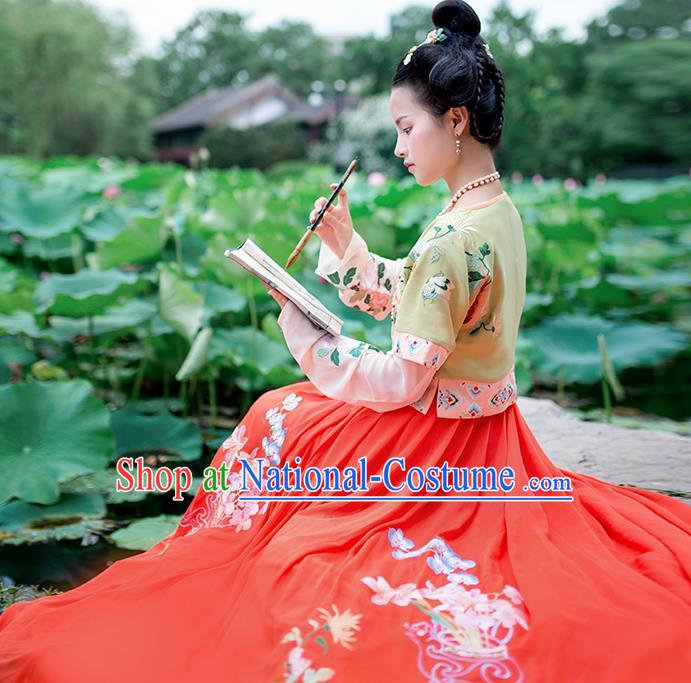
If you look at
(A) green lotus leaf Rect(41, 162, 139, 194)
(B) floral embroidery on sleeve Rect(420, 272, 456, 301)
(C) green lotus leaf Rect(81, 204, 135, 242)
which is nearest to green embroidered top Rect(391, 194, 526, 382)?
(B) floral embroidery on sleeve Rect(420, 272, 456, 301)

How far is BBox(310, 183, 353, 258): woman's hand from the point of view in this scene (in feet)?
5.35

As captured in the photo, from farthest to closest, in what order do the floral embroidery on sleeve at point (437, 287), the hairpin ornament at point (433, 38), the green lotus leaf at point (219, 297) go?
the green lotus leaf at point (219, 297)
the hairpin ornament at point (433, 38)
the floral embroidery on sleeve at point (437, 287)

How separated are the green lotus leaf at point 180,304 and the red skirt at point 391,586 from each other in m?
1.34

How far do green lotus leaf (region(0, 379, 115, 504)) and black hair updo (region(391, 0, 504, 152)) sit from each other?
1318 mm

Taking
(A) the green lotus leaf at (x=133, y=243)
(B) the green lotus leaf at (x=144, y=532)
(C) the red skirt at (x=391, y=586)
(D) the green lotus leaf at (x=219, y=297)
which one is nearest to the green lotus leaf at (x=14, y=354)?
(A) the green lotus leaf at (x=133, y=243)

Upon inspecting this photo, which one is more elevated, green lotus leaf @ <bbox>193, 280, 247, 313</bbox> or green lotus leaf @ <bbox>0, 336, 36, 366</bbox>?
green lotus leaf @ <bbox>193, 280, 247, 313</bbox>

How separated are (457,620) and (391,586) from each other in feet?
0.34

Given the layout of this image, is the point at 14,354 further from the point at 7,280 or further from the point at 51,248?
the point at 51,248

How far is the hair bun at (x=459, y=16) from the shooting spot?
4.58ft

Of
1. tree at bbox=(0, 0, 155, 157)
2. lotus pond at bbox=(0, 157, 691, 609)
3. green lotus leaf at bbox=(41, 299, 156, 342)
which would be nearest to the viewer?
lotus pond at bbox=(0, 157, 691, 609)

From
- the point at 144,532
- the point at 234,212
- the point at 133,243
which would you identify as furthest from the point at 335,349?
the point at 234,212

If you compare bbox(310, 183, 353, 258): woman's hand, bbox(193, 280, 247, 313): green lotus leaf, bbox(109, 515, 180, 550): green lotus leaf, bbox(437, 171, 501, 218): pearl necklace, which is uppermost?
bbox(437, 171, 501, 218): pearl necklace

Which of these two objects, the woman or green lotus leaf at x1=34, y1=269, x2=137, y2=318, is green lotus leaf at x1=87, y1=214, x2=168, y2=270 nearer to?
green lotus leaf at x1=34, y1=269, x2=137, y2=318

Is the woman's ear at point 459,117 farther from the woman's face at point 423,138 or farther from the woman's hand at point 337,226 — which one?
the woman's hand at point 337,226
